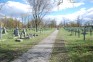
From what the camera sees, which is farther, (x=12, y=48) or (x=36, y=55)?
(x=12, y=48)

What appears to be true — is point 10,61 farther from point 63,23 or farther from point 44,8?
point 63,23

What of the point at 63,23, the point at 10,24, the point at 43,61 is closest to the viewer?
the point at 43,61

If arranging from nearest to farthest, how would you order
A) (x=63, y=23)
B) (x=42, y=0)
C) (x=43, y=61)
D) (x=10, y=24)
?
1. (x=43, y=61)
2. (x=42, y=0)
3. (x=10, y=24)
4. (x=63, y=23)

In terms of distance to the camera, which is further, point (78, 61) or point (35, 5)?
point (35, 5)

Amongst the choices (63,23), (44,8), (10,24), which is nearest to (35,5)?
(44,8)

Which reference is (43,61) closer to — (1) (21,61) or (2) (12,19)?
(1) (21,61)

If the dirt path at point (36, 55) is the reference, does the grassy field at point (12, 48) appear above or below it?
below

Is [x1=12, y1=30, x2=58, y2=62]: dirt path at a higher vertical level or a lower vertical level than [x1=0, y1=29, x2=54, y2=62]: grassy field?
higher

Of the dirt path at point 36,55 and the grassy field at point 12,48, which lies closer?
the dirt path at point 36,55

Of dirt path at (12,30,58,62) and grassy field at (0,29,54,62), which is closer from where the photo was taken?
dirt path at (12,30,58,62)

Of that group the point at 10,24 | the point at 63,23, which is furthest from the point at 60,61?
the point at 63,23

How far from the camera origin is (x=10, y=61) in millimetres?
11242

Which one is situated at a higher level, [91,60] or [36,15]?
[36,15]

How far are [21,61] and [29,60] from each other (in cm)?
44
